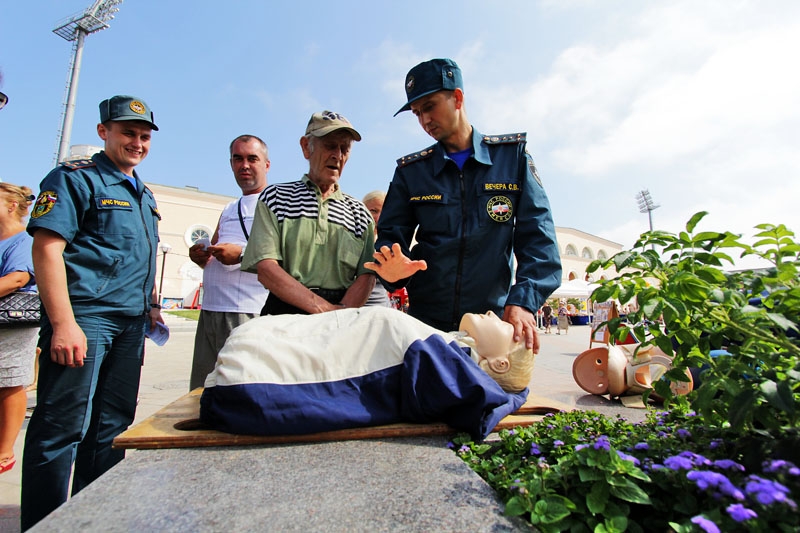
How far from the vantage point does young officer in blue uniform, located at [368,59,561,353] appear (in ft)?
6.91

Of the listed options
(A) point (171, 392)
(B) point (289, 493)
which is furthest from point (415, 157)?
(A) point (171, 392)

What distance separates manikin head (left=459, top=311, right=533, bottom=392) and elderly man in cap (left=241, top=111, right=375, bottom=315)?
2.32 ft

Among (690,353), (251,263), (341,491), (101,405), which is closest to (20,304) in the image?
(101,405)

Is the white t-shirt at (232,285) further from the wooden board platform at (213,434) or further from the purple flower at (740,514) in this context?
the purple flower at (740,514)

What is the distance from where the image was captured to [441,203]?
222 cm

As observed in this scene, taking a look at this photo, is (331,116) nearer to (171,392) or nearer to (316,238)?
(316,238)

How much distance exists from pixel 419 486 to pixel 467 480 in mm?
126

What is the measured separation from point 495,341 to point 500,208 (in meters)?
0.75

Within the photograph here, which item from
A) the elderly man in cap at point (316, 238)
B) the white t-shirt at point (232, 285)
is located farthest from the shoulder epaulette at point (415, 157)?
the white t-shirt at point (232, 285)

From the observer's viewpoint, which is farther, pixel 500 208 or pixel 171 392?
pixel 171 392

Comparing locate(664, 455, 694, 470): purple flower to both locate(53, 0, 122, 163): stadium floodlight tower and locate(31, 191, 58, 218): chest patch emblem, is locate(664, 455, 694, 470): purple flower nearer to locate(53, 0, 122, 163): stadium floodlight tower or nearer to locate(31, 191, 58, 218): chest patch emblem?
locate(31, 191, 58, 218): chest patch emblem

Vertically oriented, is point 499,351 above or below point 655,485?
above

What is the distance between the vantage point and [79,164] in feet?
7.15

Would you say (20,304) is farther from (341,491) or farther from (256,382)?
(341,491)
